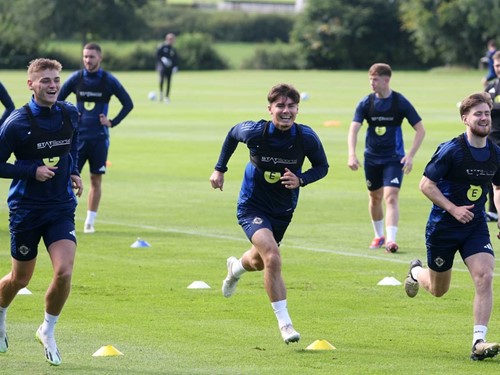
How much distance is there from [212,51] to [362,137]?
56.1 metres

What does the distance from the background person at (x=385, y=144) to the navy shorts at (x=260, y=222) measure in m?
4.61

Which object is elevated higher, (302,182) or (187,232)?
(302,182)

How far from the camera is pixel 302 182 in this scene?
32.3 ft

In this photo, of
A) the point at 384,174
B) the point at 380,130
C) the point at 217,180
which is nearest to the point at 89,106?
the point at 380,130

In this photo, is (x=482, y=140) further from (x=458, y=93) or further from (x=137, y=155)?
(x=458, y=93)

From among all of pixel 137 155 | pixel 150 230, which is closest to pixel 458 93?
pixel 137 155

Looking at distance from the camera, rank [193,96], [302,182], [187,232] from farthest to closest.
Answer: [193,96] < [187,232] < [302,182]

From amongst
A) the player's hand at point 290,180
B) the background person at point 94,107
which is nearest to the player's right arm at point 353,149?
the background person at point 94,107

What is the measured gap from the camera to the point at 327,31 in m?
90.2

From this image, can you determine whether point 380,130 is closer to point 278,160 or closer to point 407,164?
point 407,164

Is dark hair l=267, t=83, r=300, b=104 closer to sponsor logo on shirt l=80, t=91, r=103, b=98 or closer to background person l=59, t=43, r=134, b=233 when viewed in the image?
background person l=59, t=43, r=134, b=233

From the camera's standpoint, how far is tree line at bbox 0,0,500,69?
8581 centimetres

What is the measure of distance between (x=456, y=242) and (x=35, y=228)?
3.19m

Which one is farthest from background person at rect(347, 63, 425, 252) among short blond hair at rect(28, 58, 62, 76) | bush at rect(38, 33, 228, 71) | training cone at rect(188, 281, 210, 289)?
bush at rect(38, 33, 228, 71)
